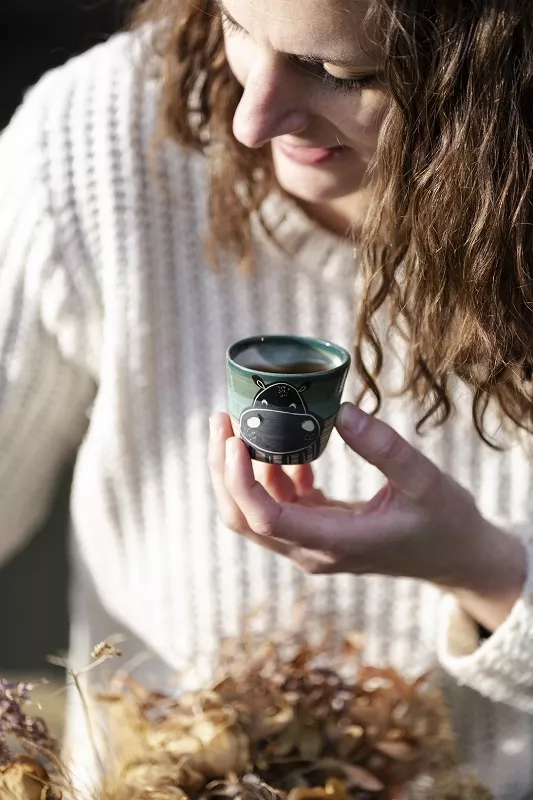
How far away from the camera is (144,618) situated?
1.26m

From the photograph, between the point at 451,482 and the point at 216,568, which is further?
the point at 216,568

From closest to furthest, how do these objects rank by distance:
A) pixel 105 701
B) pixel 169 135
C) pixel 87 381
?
1. pixel 105 701
2. pixel 169 135
3. pixel 87 381

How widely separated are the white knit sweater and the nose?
237 mm

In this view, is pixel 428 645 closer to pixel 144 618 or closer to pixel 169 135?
pixel 144 618

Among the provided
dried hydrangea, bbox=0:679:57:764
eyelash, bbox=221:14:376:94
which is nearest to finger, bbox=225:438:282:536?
dried hydrangea, bbox=0:679:57:764

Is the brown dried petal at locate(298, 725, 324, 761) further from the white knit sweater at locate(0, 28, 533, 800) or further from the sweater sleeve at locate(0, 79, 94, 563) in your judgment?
the sweater sleeve at locate(0, 79, 94, 563)

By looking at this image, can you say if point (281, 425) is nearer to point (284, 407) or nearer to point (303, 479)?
point (284, 407)

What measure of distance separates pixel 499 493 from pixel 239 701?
0.46 m

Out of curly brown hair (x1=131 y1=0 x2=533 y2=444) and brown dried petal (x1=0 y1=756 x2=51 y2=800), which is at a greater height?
curly brown hair (x1=131 y1=0 x2=533 y2=444)

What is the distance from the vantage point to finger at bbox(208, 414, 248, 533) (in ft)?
2.78

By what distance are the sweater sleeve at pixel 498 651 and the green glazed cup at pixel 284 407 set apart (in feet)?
1.16

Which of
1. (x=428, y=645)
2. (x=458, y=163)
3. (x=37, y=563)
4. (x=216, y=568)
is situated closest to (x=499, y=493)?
(x=428, y=645)

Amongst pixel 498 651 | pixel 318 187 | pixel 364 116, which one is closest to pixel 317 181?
pixel 318 187

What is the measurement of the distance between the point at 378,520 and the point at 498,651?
26 centimetres
